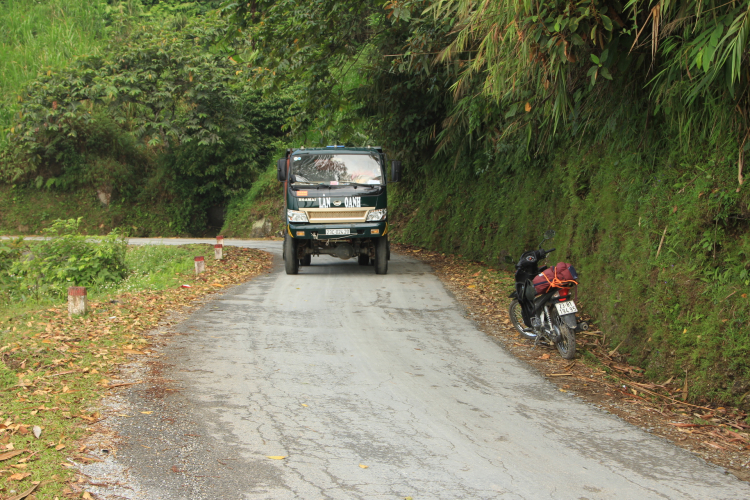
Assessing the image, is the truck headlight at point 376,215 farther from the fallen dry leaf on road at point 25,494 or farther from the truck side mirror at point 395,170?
the fallen dry leaf on road at point 25,494

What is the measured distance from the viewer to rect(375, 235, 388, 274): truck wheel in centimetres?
1357

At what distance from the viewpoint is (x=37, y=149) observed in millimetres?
29812

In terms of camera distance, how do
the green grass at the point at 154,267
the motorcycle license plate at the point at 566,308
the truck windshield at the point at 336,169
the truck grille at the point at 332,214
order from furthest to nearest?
the truck windshield at the point at 336,169
the truck grille at the point at 332,214
the green grass at the point at 154,267
the motorcycle license plate at the point at 566,308

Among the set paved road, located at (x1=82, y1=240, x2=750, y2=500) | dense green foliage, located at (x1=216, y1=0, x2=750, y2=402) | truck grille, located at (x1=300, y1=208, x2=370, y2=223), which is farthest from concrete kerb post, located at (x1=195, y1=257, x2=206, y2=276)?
dense green foliage, located at (x1=216, y1=0, x2=750, y2=402)

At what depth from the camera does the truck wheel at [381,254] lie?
44.5 ft

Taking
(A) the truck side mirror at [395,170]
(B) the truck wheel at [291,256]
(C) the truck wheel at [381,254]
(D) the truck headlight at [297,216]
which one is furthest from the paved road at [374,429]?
(A) the truck side mirror at [395,170]

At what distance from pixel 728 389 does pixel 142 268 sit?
14374 mm

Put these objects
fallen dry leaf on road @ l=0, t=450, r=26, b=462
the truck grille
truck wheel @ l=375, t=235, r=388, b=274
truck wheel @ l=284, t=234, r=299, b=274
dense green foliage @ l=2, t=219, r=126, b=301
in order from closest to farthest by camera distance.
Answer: fallen dry leaf on road @ l=0, t=450, r=26, b=462, the truck grille, truck wheel @ l=284, t=234, r=299, b=274, truck wheel @ l=375, t=235, r=388, b=274, dense green foliage @ l=2, t=219, r=126, b=301

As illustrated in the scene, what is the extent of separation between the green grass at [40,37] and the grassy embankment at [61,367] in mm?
21415

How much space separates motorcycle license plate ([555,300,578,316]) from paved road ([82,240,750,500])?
2.48ft

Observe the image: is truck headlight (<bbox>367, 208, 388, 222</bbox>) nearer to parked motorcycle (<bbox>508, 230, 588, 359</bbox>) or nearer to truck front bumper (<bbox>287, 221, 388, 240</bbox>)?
truck front bumper (<bbox>287, 221, 388, 240</bbox>)

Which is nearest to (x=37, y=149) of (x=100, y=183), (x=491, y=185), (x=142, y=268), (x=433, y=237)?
(x=100, y=183)

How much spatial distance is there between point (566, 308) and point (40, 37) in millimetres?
36522

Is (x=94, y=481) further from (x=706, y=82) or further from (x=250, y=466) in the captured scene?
(x=706, y=82)
